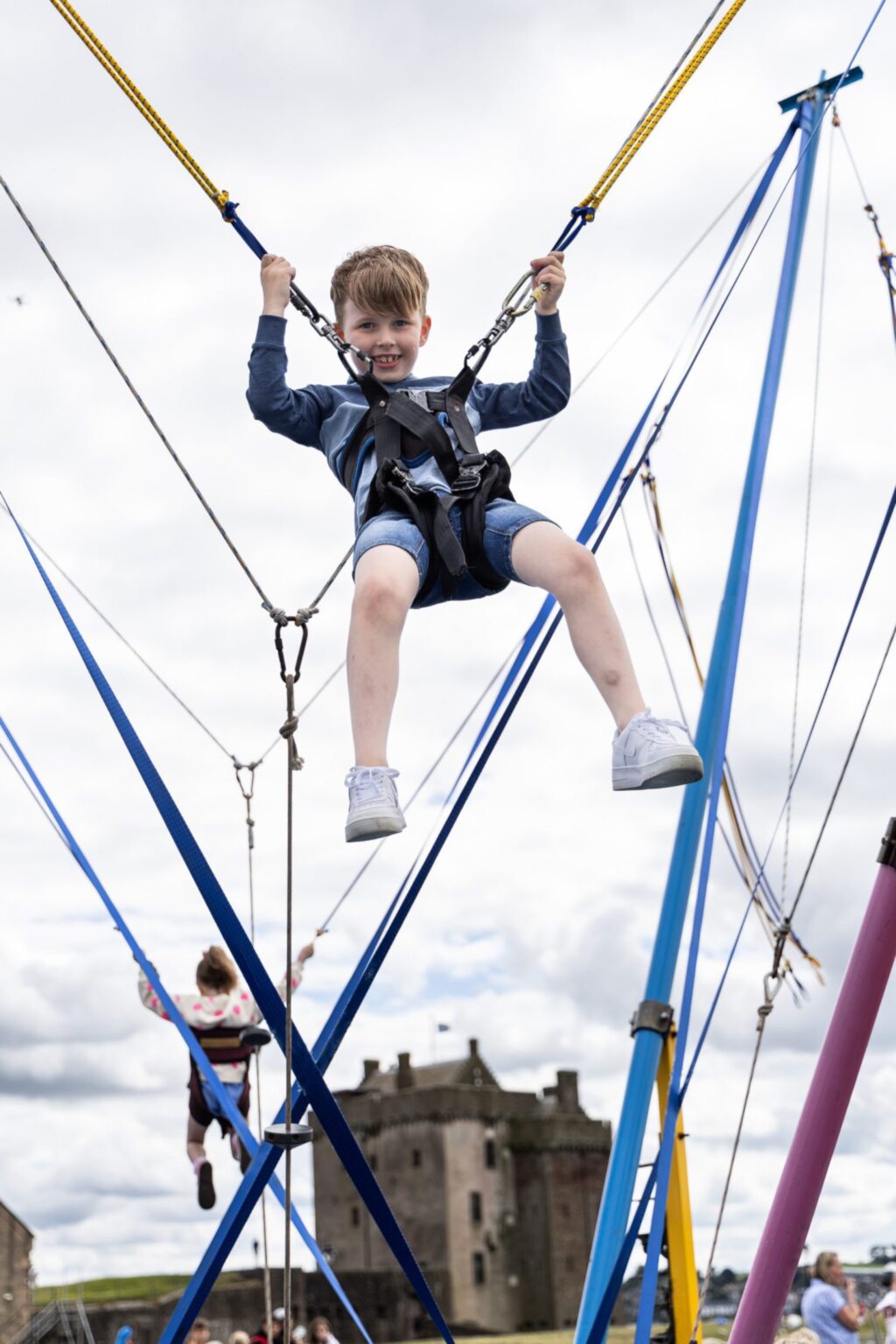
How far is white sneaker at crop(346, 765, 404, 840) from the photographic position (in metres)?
3.36

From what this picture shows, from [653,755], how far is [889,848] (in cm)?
117

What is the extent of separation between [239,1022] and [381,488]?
191 inches

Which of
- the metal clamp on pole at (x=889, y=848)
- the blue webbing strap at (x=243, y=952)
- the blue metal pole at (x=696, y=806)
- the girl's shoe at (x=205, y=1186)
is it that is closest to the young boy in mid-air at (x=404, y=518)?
the blue webbing strap at (x=243, y=952)

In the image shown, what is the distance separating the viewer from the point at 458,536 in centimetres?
390

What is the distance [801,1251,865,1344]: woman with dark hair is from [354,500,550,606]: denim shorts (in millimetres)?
6634

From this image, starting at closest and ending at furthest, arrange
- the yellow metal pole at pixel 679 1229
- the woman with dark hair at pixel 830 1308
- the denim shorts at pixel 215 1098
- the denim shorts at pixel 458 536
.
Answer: the denim shorts at pixel 458 536 < the yellow metal pole at pixel 679 1229 < the denim shorts at pixel 215 1098 < the woman with dark hair at pixel 830 1308

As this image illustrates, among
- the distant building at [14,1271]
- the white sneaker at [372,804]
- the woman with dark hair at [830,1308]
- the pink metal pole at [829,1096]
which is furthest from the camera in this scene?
the distant building at [14,1271]

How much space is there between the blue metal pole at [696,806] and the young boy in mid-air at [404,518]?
2709 mm

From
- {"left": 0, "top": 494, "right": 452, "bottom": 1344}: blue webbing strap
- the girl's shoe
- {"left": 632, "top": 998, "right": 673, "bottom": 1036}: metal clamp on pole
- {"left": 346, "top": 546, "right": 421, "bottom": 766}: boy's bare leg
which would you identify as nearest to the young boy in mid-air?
{"left": 346, "top": 546, "right": 421, "bottom": 766}: boy's bare leg

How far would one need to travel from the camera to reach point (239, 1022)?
8156mm

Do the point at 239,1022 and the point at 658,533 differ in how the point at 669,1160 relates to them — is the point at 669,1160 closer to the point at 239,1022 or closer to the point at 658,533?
the point at 239,1022

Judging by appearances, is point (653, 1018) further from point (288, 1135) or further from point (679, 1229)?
point (288, 1135)

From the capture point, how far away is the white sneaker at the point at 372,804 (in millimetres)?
3359

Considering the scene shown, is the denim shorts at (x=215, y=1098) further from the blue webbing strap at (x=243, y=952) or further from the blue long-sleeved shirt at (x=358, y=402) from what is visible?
the blue long-sleeved shirt at (x=358, y=402)
